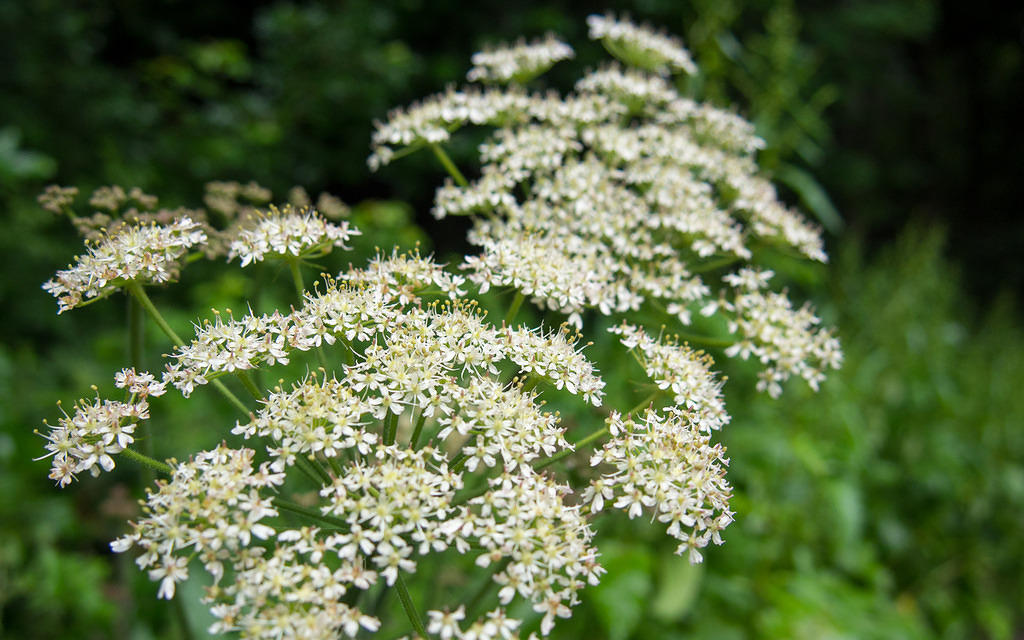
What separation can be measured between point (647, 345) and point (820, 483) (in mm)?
3487

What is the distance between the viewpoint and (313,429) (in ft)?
5.88

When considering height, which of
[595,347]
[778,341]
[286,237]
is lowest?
[286,237]

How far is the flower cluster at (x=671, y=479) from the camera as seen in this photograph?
1811 millimetres

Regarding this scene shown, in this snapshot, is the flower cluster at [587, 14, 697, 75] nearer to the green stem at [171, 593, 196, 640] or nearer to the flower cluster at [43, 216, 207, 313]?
the flower cluster at [43, 216, 207, 313]

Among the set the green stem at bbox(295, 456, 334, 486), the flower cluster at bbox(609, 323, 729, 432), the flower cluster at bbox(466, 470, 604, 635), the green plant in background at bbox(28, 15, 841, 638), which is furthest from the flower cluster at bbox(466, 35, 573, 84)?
the flower cluster at bbox(466, 470, 604, 635)

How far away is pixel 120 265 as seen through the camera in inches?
79.7

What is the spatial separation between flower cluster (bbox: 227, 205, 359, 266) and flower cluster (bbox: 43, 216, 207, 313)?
0.43 ft

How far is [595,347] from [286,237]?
2.37 metres

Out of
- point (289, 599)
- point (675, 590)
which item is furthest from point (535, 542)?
point (675, 590)

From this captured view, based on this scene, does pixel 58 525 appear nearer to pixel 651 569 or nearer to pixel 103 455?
pixel 103 455

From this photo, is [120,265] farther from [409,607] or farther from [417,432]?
[409,607]

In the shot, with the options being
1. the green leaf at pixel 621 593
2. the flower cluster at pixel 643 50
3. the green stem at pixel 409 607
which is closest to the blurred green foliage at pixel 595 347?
the green leaf at pixel 621 593

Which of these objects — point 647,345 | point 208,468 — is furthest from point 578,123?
point 208,468

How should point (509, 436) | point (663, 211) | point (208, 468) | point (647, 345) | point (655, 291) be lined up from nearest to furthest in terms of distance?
point (208, 468) → point (509, 436) → point (647, 345) → point (655, 291) → point (663, 211)
